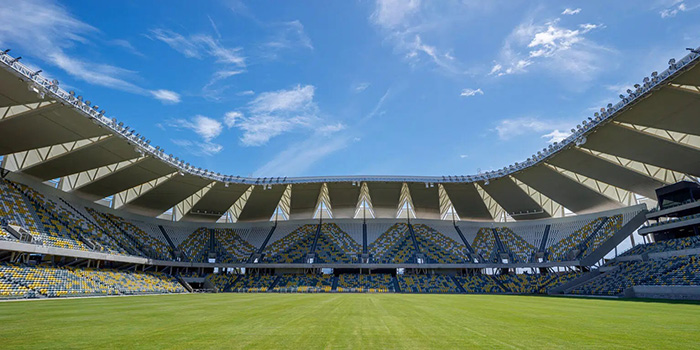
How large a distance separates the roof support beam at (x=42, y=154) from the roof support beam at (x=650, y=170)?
44.9 meters

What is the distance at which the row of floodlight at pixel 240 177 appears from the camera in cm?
2177

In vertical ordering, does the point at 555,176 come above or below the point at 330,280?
above

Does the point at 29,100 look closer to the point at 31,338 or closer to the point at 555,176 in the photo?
the point at 31,338

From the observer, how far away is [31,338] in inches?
314

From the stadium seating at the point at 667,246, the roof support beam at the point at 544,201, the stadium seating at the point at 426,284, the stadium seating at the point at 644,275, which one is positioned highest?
the roof support beam at the point at 544,201

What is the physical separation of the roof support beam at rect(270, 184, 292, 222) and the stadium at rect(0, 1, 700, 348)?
0.46 metres

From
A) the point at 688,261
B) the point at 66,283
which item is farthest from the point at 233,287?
the point at 688,261

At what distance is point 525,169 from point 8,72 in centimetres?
4357

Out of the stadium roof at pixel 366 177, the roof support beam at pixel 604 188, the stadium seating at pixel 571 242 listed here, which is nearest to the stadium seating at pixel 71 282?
the stadium roof at pixel 366 177

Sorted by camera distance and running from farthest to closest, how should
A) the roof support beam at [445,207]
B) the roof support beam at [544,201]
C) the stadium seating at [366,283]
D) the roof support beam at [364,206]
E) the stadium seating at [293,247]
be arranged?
the roof support beam at [364,206] < the roof support beam at [445,207] < the stadium seating at [293,247] < the roof support beam at [544,201] < the stadium seating at [366,283]

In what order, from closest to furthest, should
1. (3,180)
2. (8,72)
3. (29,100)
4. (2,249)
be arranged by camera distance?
1. (8,72)
2. (29,100)
3. (2,249)
4. (3,180)

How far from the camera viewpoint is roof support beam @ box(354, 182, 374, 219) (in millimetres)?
54197

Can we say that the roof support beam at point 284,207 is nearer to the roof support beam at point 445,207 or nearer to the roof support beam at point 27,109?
the roof support beam at point 445,207

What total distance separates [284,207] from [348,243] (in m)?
12.0
